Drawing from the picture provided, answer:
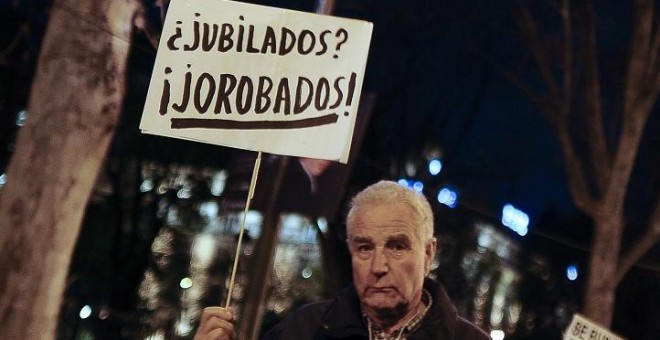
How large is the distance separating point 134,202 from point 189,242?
8.84ft

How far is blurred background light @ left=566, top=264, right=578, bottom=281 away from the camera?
91.4ft

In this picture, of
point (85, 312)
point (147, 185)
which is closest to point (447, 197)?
point (147, 185)

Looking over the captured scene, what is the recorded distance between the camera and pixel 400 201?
2.93 metres

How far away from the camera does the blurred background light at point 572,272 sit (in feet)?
91.4

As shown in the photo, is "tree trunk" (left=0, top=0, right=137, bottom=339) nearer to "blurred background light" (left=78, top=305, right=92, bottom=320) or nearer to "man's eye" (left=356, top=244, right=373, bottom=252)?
"man's eye" (left=356, top=244, right=373, bottom=252)

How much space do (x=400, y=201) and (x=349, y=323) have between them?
0.39m

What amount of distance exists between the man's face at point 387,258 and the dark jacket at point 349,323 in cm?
8

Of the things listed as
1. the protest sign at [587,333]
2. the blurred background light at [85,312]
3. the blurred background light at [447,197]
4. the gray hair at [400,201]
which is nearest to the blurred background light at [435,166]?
the blurred background light at [447,197]

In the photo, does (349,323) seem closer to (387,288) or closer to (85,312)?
(387,288)

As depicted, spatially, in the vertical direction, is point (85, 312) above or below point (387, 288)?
below

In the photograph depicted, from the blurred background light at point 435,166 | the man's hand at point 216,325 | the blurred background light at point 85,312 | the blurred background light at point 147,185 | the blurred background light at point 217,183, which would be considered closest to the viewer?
the man's hand at point 216,325

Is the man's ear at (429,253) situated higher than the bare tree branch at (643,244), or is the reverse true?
the bare tree branch at (643,244)

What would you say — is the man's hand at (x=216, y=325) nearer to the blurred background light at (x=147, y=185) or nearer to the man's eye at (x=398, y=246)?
the man's eye at (x=398, y=246)

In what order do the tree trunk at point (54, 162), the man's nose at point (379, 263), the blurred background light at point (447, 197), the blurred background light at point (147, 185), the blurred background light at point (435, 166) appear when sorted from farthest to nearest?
the blurred background light at point (147, 185) → the blurred background light at point (435, 166) → the blurred background light at point (447, 197) → the tree trunk at point (54, 162) → the man's nose at point (379, 263)
